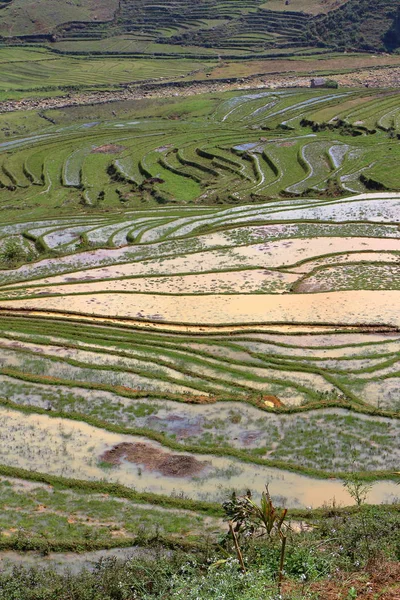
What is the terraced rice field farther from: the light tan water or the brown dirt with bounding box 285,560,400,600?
the brown dirt with bounding box 285,560,400,600

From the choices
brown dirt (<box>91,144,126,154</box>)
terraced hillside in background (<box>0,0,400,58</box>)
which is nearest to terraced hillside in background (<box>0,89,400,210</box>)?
brown dirt (<box>91,144,126,154</box>)

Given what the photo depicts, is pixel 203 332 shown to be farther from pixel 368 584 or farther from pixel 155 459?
pixel 368 584

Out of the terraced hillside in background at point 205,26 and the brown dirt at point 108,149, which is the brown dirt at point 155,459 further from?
the terraced hillside in background at point 205,26

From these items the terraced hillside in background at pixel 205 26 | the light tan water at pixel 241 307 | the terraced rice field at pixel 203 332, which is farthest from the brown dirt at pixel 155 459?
the terraced hillside in background at pixel 205 26

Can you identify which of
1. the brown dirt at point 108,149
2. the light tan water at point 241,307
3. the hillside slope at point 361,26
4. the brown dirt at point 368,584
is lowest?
the light tan water at point 241,307

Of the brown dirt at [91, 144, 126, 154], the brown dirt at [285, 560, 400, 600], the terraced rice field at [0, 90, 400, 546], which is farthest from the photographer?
the brown dirt at [91, 144, 126, 154]

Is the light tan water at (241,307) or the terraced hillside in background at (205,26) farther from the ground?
the terraced hillside in background at (205,26)

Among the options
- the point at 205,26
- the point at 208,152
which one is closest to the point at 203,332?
the point at 208,152
